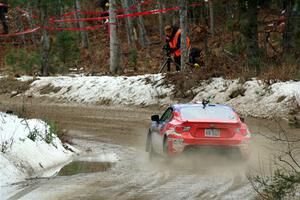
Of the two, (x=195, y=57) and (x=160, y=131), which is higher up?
(x=160, y=131)

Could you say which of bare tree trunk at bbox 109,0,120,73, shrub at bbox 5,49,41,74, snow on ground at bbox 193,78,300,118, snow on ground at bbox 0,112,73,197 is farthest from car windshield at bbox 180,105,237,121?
shrub at bbox 5,49,41,74

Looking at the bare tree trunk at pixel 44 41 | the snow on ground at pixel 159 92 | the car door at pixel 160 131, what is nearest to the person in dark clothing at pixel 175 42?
the snow on ground at pixel 159 92

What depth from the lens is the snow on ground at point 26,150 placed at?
438 inches

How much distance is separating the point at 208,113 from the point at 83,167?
2624mm

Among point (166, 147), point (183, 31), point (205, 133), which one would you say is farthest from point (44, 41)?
point (205, 133)

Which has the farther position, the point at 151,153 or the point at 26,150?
the point at 151,153

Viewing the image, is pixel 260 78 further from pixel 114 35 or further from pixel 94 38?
pixel 94 38

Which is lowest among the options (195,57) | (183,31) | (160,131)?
(195,57)

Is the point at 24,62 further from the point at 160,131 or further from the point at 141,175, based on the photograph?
the point at 141,175

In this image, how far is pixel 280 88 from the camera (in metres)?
20.6

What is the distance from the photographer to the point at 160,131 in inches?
536

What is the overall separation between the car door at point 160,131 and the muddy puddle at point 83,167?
102 cm

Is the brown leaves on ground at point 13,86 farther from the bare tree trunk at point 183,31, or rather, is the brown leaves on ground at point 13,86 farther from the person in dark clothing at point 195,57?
the bare tree trunk at point 183,31

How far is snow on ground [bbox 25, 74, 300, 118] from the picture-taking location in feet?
66.0
